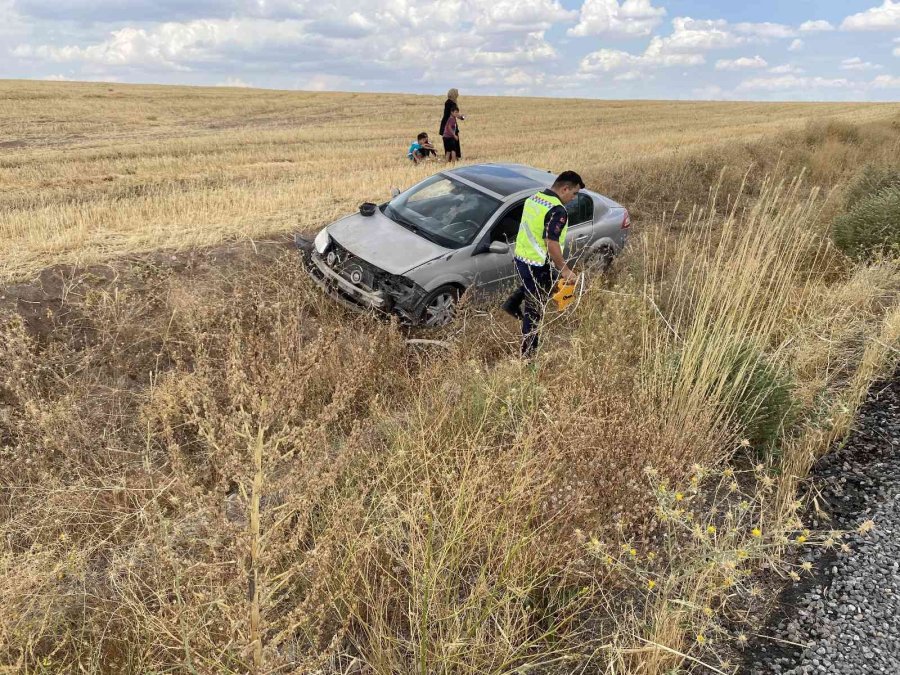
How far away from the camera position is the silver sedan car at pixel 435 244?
225 inches

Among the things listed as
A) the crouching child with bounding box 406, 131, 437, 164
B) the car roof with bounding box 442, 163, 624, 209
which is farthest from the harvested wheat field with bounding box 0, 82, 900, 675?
the crouching child with bounding box 406, 131, 437, 164

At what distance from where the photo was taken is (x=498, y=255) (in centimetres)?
638

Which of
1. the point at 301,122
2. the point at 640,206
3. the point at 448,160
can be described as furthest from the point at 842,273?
the point at 301,122

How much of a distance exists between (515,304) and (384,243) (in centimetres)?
159

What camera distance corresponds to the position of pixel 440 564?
86.7 inches

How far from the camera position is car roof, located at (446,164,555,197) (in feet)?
22.3

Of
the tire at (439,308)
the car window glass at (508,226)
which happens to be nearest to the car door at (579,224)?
the car window glass at (508,226)

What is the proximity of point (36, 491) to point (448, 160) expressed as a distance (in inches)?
508

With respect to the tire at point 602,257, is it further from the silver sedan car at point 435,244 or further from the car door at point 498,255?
the car door at point 498,255

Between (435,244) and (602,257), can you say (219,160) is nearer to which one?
(435,244)

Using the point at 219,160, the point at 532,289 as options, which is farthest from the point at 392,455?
the point at 219,160

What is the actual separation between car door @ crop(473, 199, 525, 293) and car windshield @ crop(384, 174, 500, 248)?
0.45 feet

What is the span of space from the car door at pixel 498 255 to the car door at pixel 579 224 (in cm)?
92

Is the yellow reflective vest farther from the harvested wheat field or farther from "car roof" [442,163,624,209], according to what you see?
"car roof" [442,163,624,209]
